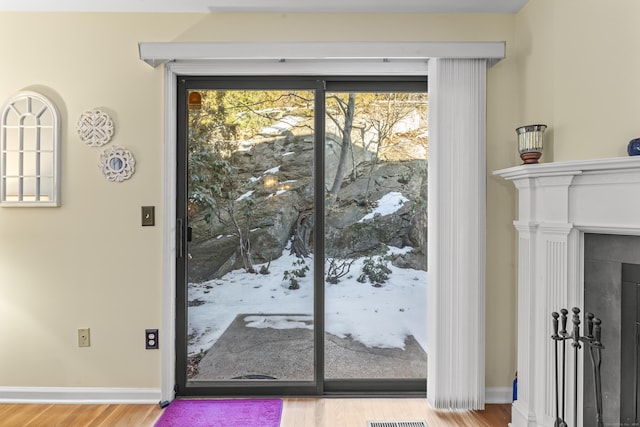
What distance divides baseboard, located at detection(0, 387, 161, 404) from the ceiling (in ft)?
7.59

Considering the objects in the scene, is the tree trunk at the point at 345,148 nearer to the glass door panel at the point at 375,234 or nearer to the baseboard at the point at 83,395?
the glass door panel at the point at 375,234

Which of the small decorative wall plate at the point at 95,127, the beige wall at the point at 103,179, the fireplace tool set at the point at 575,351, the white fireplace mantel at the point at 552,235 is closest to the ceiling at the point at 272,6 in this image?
the beige wall at the point at 103,179

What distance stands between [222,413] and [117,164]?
5.29ft

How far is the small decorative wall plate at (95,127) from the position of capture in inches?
102

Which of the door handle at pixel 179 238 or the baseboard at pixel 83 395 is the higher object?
the door handle at pixel 179 238

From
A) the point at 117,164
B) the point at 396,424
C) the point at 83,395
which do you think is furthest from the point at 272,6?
the point at 83,395

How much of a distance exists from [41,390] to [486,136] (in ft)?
10.3

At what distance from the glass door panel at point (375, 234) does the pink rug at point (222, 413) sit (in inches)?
18.0

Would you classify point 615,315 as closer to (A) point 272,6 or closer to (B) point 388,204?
(B) point 388,204

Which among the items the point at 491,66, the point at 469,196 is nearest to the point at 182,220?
the point at 469,196

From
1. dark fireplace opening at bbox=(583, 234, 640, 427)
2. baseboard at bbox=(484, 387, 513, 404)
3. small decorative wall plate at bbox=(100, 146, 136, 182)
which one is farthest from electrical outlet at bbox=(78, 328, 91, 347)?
→ dark fireplace opening at bbox=(583, 234, 640, 427)

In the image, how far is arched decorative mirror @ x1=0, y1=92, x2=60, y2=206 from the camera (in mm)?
2568

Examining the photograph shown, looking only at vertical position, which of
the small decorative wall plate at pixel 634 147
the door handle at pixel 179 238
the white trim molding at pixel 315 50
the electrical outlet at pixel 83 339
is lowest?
the electrical outlet at pixel 83 339

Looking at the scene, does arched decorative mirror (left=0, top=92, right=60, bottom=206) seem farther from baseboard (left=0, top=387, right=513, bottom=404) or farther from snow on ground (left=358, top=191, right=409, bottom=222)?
snow on ground (left=358, top=191, right=409, bottom=222)
